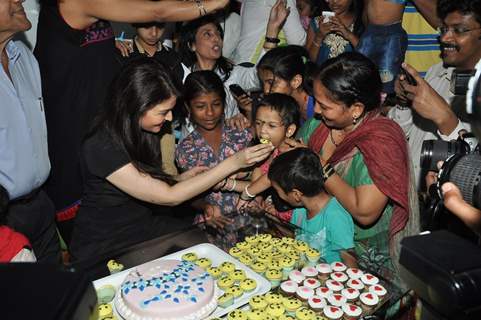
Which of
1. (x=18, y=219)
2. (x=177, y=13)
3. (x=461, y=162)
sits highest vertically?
(x=177, y=13)

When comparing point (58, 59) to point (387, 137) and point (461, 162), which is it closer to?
point (387, 137)

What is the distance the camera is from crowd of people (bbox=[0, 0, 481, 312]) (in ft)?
6.67

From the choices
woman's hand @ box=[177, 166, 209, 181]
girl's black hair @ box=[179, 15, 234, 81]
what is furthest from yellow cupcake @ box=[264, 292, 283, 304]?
girl's black hair @ box=[179, 15, 234, 81]

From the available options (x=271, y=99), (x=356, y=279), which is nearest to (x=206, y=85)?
(x=271, y=99)

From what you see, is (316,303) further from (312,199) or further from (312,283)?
(312,199)

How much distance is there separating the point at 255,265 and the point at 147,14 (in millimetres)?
1563

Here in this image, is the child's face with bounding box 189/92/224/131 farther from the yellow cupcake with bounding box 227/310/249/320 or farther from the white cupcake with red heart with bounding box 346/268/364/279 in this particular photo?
the yellow cupcake with bounding box 227/310/249/320

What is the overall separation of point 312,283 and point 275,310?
9.2 inches

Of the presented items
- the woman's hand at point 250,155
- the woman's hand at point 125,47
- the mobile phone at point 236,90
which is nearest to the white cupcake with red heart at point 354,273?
the woman's hand at point 250,155

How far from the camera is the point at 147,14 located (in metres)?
2.61

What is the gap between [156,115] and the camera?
211 cm

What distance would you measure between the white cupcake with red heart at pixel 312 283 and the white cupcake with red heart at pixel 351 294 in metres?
0.09

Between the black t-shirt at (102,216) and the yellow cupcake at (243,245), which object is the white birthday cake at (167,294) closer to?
the yellow cupcake at (243,245)

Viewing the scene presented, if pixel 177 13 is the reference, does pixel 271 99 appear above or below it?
below
